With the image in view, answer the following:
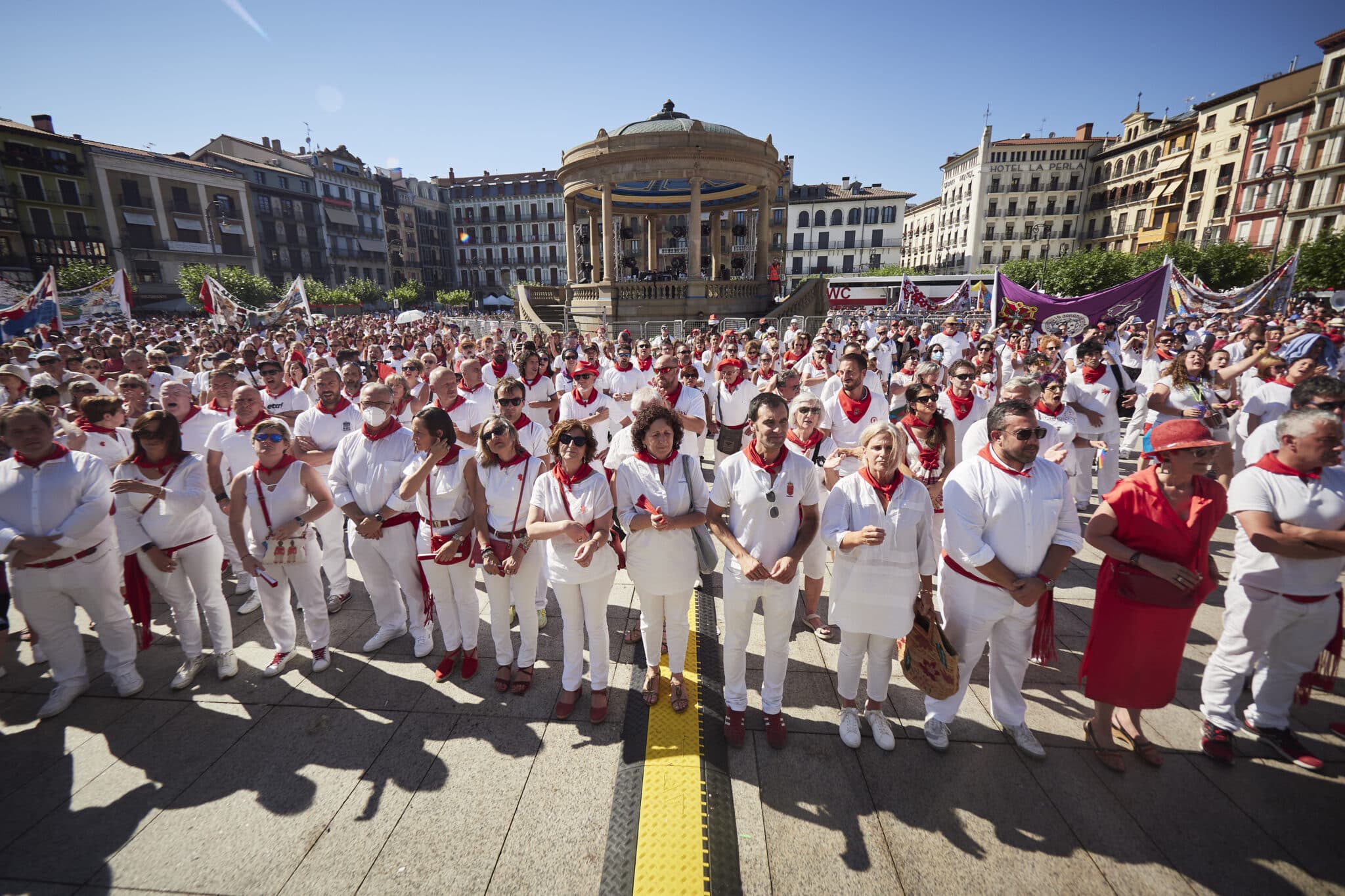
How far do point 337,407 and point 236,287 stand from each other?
43.6 meters

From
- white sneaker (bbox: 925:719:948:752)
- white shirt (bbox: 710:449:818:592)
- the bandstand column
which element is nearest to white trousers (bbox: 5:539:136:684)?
white shirt (bbox: 710:449:818:592)

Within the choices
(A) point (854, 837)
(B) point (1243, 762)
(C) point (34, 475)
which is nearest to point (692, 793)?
(A) point (854, 837)

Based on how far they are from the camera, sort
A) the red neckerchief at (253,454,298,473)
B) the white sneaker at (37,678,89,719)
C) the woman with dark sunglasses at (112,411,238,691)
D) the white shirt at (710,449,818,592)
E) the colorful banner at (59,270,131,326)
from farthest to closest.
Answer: the colorful banner at (59,270,131,326) → the red neckerchief at (253,454,298,473) → the woman with dark sunglasses at (112,411,238,691) → the white sneaker at (37,678,89,719) → the white shirt at (710,449,818,592)

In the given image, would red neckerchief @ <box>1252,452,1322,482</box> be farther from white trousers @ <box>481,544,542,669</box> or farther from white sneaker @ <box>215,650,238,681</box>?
white sneaker @ <box>215,650,238,681</box>

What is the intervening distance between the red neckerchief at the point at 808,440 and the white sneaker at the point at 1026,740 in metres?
2.32

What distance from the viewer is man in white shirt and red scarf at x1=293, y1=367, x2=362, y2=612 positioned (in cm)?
522

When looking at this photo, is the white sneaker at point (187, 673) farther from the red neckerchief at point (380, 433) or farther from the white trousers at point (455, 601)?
the red neckerchief at point (380, 433)

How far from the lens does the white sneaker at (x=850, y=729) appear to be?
3574mm

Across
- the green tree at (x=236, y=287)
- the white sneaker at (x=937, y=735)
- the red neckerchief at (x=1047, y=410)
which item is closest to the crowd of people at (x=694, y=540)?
the white sneaker at (x=937, y=735)

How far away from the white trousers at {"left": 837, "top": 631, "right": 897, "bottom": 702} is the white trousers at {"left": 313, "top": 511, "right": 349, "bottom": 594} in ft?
14.9

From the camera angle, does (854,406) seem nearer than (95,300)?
Yes

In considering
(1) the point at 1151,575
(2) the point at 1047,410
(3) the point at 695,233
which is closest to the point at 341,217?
(3) the point at 695,233

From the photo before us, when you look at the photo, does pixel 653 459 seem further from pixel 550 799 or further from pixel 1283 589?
pixel 1283 589

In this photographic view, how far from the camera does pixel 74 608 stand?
158 inches
